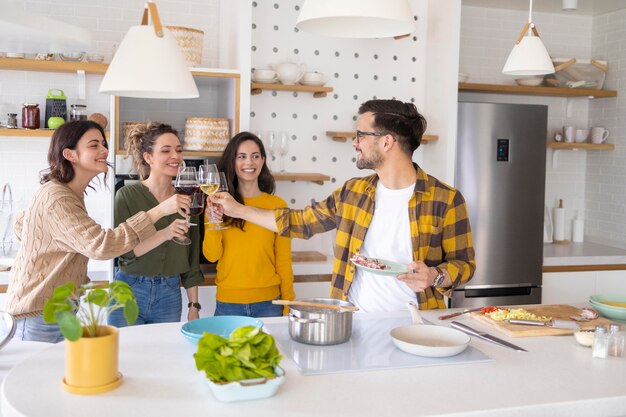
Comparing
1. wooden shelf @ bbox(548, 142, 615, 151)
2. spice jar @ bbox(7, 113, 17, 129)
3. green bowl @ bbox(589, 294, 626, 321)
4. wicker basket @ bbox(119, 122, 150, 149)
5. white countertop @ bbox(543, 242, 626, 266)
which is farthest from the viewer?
wooden shelf @ bbox(548, 142, 615, 151)

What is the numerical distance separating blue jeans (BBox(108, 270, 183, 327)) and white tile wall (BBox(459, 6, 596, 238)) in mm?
2899

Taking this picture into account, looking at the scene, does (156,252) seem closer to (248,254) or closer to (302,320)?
(248,254)

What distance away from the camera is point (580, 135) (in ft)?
16.7

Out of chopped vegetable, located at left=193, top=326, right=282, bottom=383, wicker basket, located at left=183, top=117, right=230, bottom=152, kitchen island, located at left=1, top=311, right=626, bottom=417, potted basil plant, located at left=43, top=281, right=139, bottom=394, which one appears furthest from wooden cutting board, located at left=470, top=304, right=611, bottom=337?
wicker basket, located at left=183, top=117, right=230, bottom=152

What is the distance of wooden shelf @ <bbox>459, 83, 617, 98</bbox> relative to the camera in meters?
4.75

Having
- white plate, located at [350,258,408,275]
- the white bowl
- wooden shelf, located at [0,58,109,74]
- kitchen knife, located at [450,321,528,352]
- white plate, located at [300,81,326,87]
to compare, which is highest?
the white bowl

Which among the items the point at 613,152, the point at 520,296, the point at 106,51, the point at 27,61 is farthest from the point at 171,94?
the point at 613,152

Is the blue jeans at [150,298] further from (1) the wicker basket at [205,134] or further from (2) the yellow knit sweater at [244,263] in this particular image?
(1) the wicker basket at [205,134]

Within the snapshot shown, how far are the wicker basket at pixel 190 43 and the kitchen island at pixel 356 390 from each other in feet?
7.21

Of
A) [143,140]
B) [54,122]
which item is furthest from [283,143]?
[54,122]

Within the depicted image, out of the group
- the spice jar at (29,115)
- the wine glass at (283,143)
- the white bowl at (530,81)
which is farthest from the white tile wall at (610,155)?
the spice jar at (29,115)

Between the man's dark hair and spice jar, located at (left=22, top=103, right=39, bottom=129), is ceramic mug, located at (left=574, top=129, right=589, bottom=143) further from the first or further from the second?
spice jar, located at (left=22, top=103, right=39, bottom=129)

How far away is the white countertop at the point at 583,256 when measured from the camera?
15.0 ft

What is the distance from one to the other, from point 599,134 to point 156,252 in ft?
11.4
